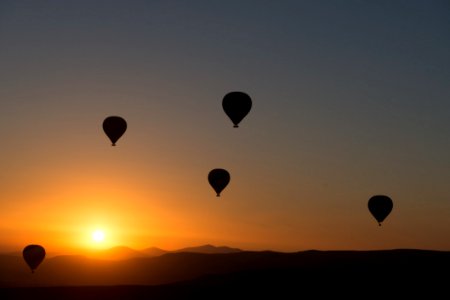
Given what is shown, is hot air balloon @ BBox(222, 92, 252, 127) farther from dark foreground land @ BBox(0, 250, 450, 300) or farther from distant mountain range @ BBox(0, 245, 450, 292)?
distant mountain range @ BBox(0, 245, 450, 292)

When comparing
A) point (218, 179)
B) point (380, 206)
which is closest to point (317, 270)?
point (380, 206)

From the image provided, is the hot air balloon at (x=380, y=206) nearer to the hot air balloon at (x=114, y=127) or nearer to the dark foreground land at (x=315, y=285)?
the dark foreground land at (x=315, y=285)

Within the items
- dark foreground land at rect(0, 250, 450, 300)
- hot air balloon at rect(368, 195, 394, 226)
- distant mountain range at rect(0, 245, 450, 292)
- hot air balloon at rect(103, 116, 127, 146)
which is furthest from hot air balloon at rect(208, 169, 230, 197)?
hot air balloon at rect(368, 195, 394, 226)

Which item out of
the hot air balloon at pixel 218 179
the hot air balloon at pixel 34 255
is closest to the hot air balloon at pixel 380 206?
the hot air balloon at pixel 218 179

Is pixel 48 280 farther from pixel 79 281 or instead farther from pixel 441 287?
pixel 441 287

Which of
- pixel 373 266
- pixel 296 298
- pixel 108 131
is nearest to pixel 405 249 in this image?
pixel 373 266
